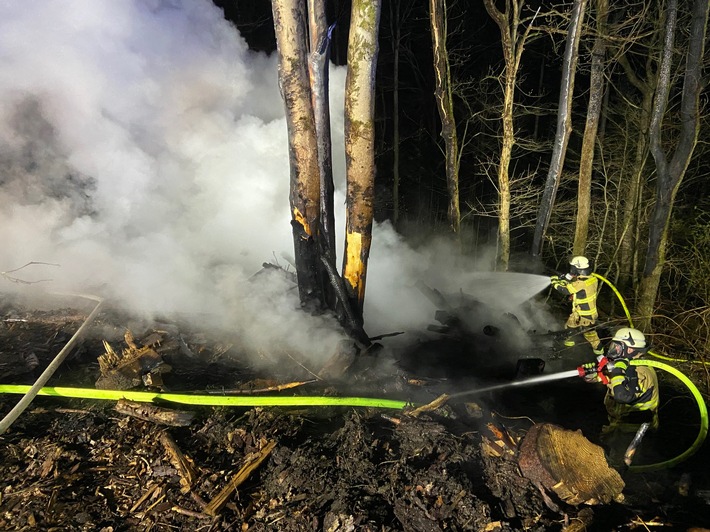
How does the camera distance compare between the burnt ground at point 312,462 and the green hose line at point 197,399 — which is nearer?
the burnt ground at point 312,462

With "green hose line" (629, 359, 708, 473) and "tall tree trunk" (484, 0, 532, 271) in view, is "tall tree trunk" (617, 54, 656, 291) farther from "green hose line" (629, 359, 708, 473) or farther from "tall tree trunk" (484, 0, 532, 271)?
"green hose line" (629, 359, 708, 473)

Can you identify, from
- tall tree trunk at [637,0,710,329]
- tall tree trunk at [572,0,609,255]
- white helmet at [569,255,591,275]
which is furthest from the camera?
tall tree trunk at [572,0,609,255]

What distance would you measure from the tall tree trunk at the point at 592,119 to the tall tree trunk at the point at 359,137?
15.7 feet

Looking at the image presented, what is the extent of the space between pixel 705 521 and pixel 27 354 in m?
→ 8.11

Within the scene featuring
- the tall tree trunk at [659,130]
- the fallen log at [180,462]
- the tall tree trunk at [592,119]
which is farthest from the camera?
the tall tree trunk at [592,119]

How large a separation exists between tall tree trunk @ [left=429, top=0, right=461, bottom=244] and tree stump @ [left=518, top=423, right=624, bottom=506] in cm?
778

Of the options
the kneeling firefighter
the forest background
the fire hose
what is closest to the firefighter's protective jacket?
the forest background

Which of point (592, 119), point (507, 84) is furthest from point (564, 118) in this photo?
point (507, 84)

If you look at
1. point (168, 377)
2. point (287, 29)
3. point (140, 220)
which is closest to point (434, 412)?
point (168, 377)

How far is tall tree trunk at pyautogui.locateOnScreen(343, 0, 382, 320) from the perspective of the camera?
5.40 metres

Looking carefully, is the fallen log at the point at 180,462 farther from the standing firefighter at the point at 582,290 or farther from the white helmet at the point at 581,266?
the white helmet at the point at 581,266

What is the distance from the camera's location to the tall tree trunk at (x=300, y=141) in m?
5.46

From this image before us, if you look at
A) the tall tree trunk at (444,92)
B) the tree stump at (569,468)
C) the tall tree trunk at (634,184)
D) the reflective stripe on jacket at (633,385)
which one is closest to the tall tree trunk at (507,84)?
the tall tree trunk at (444,92)

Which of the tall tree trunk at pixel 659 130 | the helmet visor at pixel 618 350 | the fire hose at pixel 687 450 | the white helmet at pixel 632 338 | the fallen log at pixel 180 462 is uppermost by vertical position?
the tall tree trunk at pixel 659 130
